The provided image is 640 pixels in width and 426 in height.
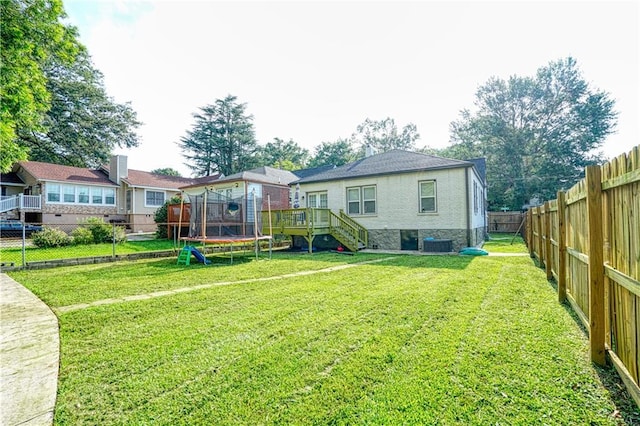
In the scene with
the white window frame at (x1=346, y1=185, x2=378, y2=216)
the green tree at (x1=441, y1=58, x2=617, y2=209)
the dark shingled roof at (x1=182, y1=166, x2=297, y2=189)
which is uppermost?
the green tree at (x1=441, y1=58, x2=617, y2=209)

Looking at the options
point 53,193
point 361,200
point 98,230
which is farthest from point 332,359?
point 53,193

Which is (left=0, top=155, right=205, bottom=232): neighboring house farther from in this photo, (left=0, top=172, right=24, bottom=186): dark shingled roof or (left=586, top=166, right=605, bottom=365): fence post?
(left=586, top=166, right=605, bottom=365): fence post

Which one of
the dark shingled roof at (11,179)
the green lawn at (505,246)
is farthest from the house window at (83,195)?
the green lawn at (505,246)

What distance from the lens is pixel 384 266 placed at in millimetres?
8766

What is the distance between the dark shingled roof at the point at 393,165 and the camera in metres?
13.1

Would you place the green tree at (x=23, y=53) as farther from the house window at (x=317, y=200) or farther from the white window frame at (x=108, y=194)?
the white window frame at (x=108, y=194)

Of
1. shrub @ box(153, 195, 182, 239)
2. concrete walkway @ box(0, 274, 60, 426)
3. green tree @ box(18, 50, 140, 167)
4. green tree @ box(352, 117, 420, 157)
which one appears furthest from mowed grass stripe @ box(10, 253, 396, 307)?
green tree @ box(352, 117, 420, 157)

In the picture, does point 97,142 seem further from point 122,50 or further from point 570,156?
point 570,156

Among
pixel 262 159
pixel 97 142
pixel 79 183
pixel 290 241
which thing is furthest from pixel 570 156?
pixel 97 142

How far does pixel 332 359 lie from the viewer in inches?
116

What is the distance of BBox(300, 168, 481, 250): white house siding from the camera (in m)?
12.6

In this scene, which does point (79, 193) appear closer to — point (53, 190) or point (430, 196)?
point (53, 190)

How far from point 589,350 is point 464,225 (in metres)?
9.99

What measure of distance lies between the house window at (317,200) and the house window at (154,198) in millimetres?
15574
